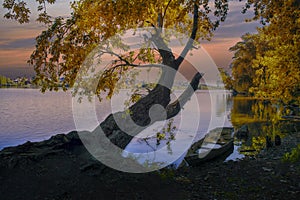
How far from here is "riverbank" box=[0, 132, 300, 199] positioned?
746 cm

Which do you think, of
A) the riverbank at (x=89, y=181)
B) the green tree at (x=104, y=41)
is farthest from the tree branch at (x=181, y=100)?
the riverbank at (x=89, y=181)

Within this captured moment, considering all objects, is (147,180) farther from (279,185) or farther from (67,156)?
(279,185)

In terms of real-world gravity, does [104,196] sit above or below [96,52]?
below

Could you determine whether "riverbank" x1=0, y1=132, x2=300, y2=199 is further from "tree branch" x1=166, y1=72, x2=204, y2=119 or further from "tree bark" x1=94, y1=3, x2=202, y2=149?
"tree branch" x1=166, y1=72, x2=204, y2=119

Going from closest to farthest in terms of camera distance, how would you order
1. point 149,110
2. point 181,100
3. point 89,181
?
point 89,181, point 149,110, point 181,100

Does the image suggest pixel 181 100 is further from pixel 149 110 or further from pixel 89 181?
pixel 89 181

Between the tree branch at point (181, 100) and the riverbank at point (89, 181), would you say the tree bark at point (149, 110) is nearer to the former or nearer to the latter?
the tree branch at point (181, 100)

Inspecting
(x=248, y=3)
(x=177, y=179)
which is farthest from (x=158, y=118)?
(x=248, y=3)

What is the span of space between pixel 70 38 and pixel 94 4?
4.42 ft

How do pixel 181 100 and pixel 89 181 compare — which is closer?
pixel 89 181

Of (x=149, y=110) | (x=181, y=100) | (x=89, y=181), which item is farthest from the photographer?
(x=181, y=100)

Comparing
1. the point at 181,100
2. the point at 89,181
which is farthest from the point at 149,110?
the point at 89,181

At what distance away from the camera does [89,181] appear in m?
7.95

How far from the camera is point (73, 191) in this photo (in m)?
7.45
